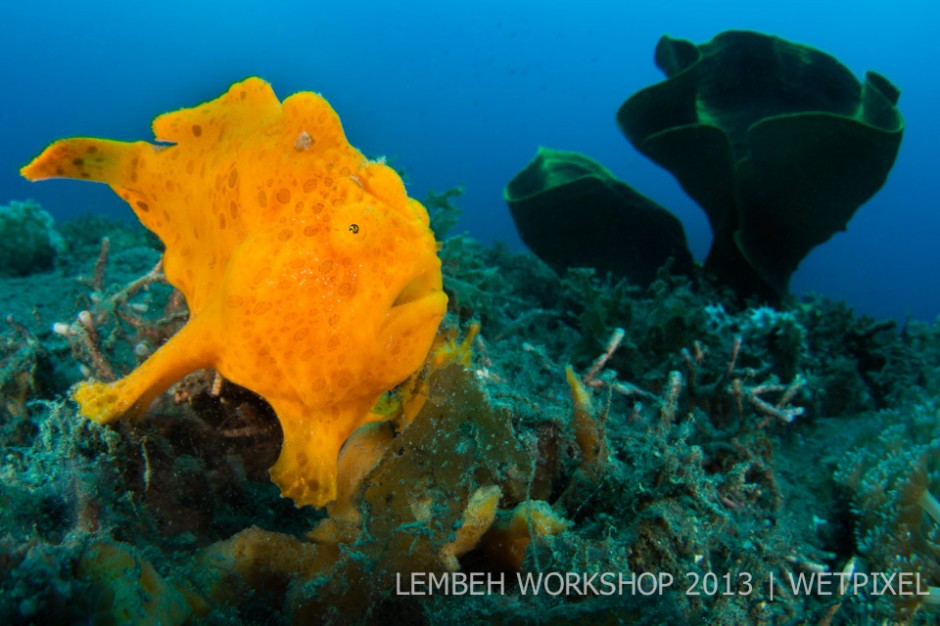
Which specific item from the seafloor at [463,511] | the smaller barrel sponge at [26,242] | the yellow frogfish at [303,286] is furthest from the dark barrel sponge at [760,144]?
the smaller barrel sponge at [26,242]

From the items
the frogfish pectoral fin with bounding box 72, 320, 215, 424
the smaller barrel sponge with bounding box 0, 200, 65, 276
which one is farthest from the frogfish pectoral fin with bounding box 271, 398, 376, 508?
the smaller barrel sponge with bounding box 0, 200, 65, 276

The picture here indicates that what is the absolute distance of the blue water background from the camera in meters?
107

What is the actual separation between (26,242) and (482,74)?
163735 mm

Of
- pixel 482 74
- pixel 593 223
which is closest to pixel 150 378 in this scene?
pixel 593 223

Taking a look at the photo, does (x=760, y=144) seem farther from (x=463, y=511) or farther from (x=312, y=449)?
(x=312, y=449)

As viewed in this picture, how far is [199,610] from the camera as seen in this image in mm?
1708

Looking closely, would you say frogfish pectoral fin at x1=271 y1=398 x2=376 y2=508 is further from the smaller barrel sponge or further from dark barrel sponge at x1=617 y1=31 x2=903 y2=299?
the smaller barrel sponge

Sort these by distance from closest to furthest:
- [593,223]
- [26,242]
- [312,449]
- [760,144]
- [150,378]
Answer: [312,449] < [150,378] < [760,144] < [26,242] < [593,223]

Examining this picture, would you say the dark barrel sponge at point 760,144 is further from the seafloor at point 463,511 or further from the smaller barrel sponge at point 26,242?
the smaller barrel sponge at point 26,242

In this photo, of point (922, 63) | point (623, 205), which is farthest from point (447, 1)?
point (623, 205)

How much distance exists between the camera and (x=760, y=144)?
6.44 meters

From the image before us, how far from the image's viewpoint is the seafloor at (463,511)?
1717 mm

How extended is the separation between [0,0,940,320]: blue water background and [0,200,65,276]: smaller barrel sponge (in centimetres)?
9353

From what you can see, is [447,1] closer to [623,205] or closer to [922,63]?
[922,63]
